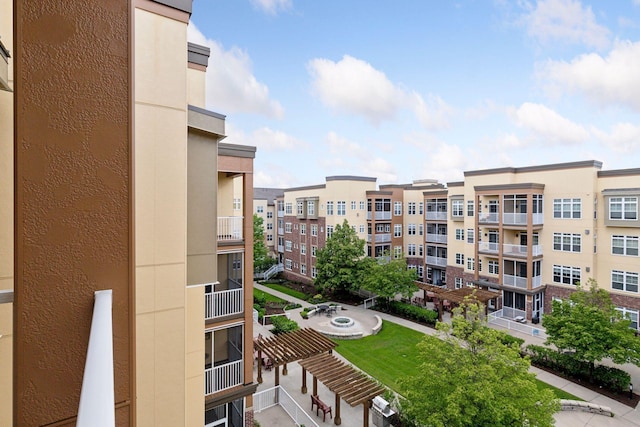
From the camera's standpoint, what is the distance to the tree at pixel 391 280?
26.6m

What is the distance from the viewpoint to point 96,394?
1633 mm

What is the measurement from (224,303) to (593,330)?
667 inches

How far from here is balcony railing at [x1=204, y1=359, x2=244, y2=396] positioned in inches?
399

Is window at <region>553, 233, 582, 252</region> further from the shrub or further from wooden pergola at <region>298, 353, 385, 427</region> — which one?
the shrub

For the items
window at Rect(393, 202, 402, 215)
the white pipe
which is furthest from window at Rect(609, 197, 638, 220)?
the white pipe

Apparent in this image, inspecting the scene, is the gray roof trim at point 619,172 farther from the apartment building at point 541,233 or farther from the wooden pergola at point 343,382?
the wooden pergola at point 343,382

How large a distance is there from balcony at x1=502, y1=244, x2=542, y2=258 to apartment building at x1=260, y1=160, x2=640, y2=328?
2.7 inches

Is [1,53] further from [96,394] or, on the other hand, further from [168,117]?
[96,394]

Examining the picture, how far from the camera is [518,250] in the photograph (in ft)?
84.9

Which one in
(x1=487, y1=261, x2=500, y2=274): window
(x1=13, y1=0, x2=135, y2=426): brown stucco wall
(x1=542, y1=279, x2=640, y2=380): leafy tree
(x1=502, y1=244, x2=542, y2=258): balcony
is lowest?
(x1=542, y1=279, x2=640, y2=380): leafy tree

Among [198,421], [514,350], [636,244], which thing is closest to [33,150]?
[198,421]

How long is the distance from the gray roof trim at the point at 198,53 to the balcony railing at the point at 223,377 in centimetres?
863

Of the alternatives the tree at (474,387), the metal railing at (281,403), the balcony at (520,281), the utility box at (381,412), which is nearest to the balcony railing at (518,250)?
the balcony at (520,281)

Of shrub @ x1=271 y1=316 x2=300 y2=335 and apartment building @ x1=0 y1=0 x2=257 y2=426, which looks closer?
apartment building @ x1=0 y1=0 x2=257 y2=426
